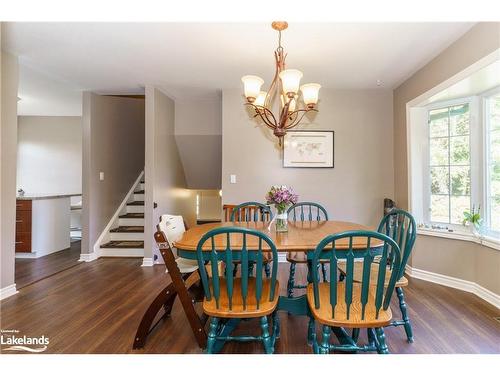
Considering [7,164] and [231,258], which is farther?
[7,164]

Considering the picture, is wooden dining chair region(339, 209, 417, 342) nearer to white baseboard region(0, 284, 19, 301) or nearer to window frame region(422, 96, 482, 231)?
window frame region(422, 96, 482, 231)

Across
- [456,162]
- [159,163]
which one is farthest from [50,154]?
[456,162]

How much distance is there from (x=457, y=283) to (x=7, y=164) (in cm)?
465

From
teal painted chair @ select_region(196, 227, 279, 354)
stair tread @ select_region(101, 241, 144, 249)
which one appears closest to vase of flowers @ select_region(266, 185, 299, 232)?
teal painted chair @ select_region(196, 227, 279, 354)

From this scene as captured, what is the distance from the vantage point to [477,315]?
2.20 m

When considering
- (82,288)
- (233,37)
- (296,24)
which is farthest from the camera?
(82,288)

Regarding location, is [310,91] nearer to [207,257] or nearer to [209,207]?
[207,257]

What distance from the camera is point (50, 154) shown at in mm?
5641

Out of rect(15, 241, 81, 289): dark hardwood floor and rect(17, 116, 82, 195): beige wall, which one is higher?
rect(17, 116, 82, 195): beige wall

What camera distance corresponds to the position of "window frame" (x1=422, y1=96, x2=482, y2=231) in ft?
8.95

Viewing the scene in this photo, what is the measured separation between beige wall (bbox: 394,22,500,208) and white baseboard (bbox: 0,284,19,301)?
4406mm
